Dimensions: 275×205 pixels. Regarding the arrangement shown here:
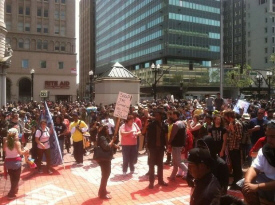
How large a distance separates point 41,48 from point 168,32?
34.4 metres

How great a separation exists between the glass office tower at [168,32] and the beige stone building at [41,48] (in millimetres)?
26983

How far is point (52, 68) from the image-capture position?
198ft

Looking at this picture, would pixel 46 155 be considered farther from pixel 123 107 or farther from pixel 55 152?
pixel 123 107

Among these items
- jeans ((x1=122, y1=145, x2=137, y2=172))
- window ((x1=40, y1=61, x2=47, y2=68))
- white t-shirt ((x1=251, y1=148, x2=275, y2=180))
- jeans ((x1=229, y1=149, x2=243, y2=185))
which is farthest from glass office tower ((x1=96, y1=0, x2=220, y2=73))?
white t-shirt ((x1=251, y1=148, x2=275, y2=180))

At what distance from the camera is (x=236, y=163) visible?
746cm

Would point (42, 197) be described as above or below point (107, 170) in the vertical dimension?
below

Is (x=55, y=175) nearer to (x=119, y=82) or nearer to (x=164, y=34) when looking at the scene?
(x=119, y=82)

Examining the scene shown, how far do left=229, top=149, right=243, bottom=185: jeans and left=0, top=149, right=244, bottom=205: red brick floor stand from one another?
0.43 meters

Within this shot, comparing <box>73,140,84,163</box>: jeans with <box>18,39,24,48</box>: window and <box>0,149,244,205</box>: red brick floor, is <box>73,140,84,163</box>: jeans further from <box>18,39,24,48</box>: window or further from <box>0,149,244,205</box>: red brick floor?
<box>18,39,24,48</box>: window

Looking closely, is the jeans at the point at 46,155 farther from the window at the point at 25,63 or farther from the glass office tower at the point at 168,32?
the glass office tower at the point at 168,32

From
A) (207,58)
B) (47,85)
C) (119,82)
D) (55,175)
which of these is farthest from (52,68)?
(55,175)

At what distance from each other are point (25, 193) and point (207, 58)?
84608 millimetres

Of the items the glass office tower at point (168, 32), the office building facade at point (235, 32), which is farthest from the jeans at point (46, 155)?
the office building facade at point (235, 32)

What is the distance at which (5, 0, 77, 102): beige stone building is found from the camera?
57469mm
